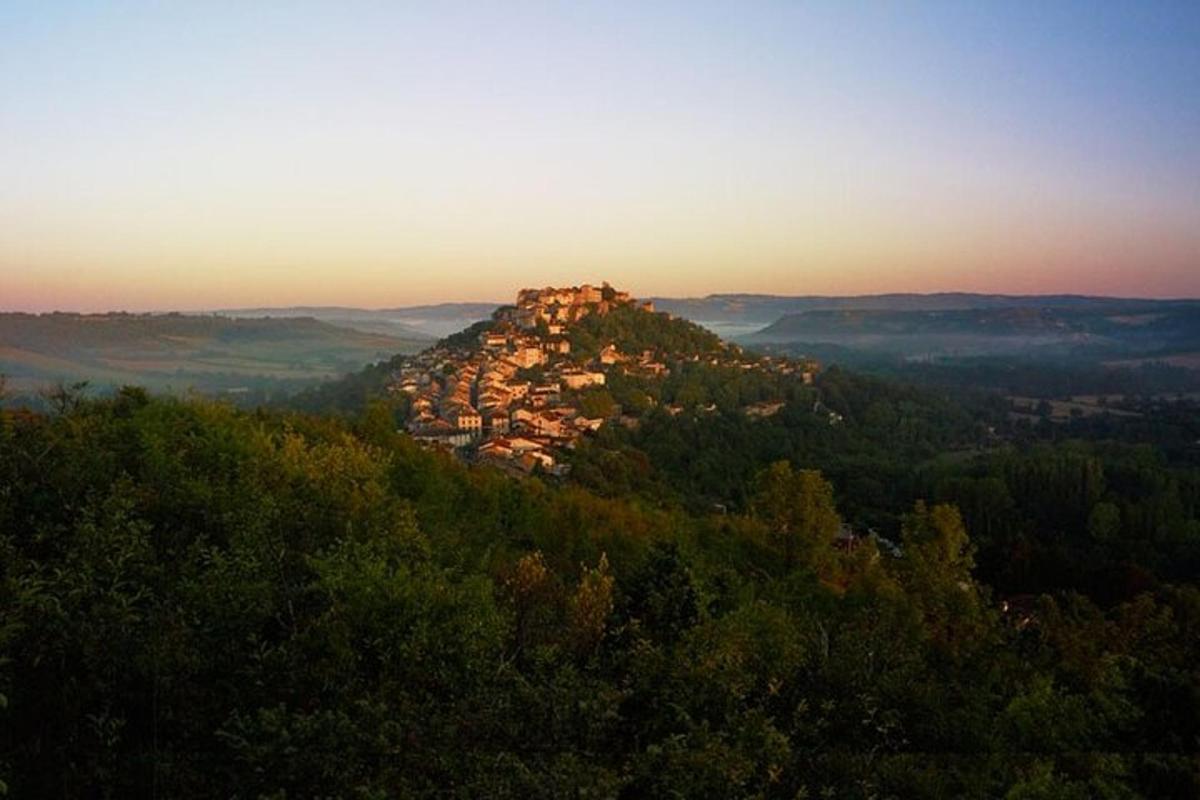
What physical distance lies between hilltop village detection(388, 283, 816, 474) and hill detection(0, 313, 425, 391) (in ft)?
107

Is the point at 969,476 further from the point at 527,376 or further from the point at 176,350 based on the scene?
the point at 176,350

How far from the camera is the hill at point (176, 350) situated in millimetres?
100812

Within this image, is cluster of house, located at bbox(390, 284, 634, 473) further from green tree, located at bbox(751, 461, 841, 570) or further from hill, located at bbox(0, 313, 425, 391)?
hill, located at bbox(0, 313, 425, 391)

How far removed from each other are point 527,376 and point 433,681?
70.4 m

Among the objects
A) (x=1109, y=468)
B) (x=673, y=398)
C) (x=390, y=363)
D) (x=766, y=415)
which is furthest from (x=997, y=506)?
(x=390, y=363)

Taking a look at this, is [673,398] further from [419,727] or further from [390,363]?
[419,727]

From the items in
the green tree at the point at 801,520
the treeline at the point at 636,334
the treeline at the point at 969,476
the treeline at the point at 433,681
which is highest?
the treeline at the point at 636,334

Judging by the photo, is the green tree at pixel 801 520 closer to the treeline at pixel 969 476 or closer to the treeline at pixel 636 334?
the treeline at pixel 969 476

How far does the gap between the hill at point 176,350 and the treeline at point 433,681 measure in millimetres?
78506

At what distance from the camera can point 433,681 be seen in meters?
8.93

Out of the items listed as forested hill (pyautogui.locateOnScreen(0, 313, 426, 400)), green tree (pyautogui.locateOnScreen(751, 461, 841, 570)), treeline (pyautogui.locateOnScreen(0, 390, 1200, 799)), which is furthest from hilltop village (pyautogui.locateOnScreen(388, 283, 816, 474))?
forested hill (pyautogui.locateOnScreen(0, 313, 426, 400))

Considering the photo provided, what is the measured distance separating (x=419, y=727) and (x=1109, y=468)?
62.8m

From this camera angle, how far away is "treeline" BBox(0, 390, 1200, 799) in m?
7.39

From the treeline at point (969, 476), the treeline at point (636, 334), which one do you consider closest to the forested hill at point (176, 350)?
the treeline at point (636, 334)
